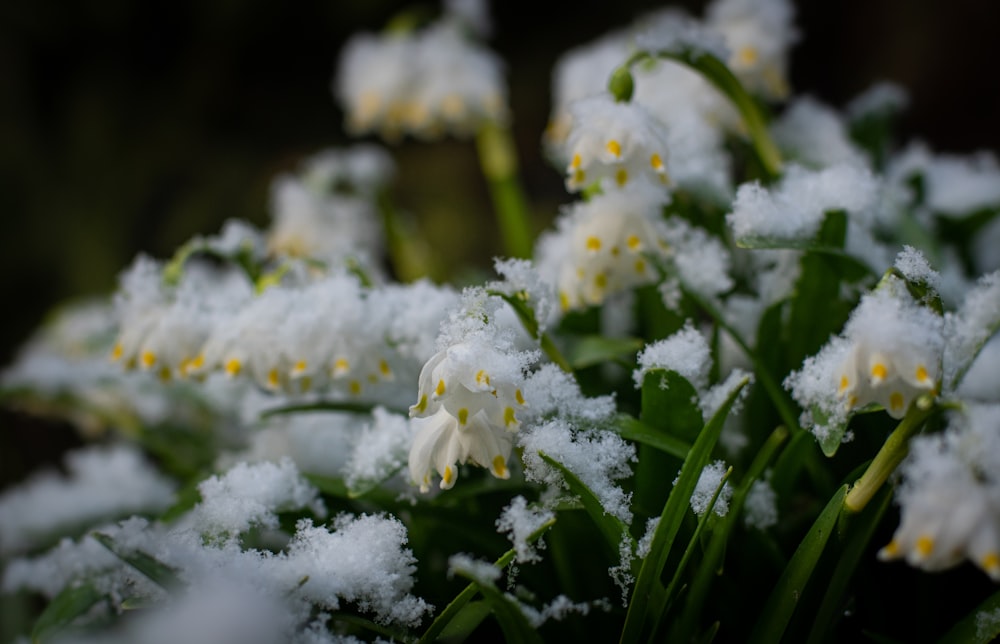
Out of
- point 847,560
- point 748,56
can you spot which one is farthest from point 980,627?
point 748,56

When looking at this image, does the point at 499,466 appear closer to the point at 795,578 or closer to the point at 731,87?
the point at 795,578

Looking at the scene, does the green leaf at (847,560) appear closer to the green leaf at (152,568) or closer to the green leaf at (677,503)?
the green leaf at (677,503)

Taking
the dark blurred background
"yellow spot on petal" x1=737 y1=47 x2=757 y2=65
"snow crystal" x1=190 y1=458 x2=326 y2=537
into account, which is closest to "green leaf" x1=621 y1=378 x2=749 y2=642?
"snow crystal" x1=190 y1=458 x2=326 y2=537

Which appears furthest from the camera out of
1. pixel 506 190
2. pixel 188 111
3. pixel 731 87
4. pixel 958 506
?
pixel 188 111

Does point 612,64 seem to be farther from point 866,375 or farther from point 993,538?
point 993,538

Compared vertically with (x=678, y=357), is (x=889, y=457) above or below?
below

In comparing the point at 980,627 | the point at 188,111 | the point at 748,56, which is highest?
the point at 188,111
